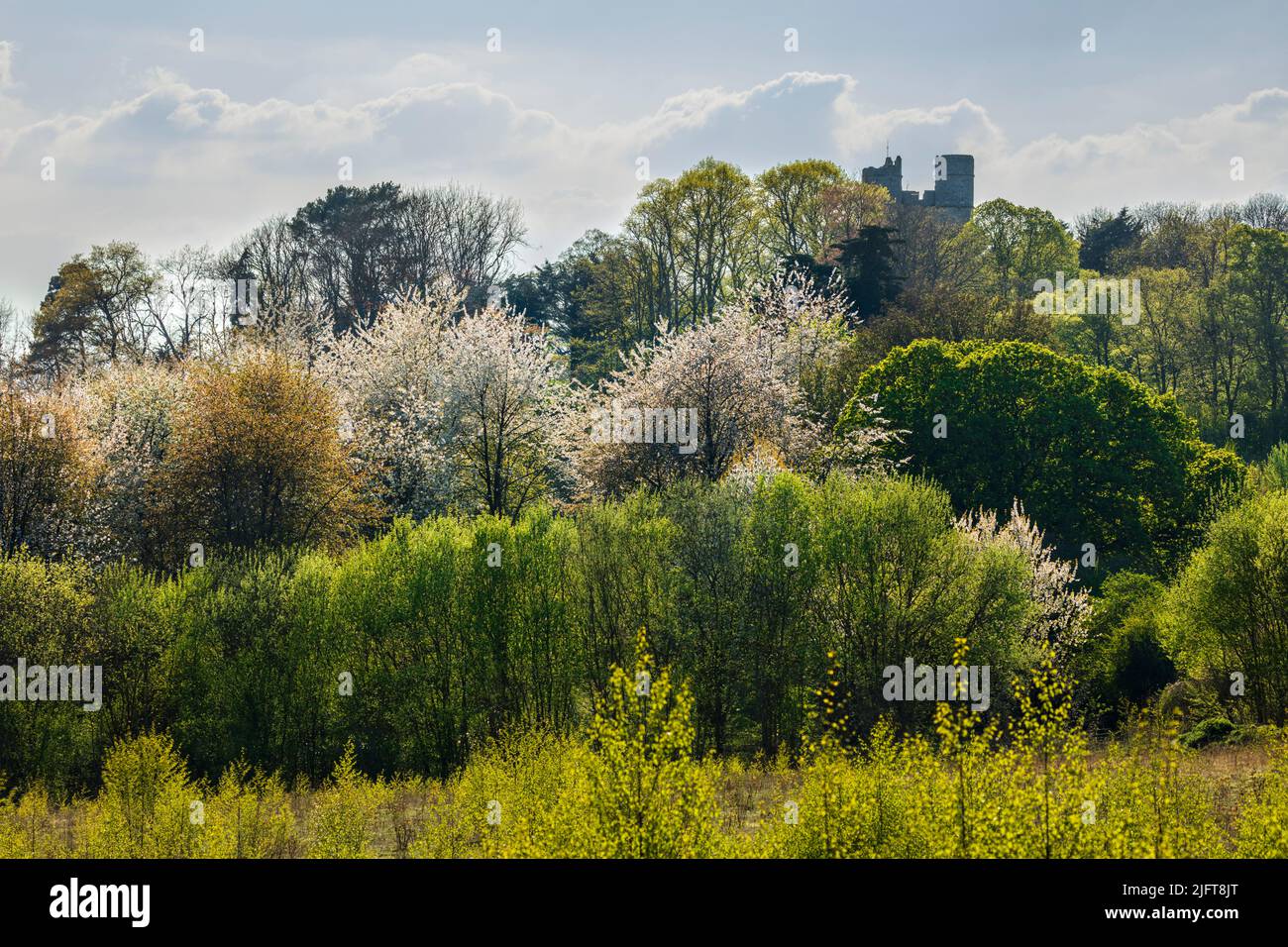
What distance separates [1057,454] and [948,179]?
8917 cm

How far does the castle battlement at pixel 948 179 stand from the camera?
123812mm

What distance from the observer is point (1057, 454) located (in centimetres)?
4562

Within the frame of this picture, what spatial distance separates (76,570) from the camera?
35719mm

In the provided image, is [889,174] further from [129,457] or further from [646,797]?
[646,797]

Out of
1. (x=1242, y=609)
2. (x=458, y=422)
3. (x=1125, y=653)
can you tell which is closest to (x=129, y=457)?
(x=458, y=422)

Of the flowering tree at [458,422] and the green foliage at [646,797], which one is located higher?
the flowering tree at [458,422]

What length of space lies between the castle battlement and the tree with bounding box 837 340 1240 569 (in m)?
80.6

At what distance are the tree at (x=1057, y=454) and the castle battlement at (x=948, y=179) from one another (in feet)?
265

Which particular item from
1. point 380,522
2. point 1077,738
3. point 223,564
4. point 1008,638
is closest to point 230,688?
point 223,564

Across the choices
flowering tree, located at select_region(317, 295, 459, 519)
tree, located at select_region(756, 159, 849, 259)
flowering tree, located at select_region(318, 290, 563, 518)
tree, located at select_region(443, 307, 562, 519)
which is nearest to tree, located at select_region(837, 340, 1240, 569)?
tree, located at select_region(443, 307, 562, 519)

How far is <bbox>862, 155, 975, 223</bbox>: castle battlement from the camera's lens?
12381 centimetres

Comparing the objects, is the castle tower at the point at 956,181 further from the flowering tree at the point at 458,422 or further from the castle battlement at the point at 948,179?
the flowering tree at the point at 458,422

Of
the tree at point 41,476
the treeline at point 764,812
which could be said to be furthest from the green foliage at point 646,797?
the tree at point 41,476
